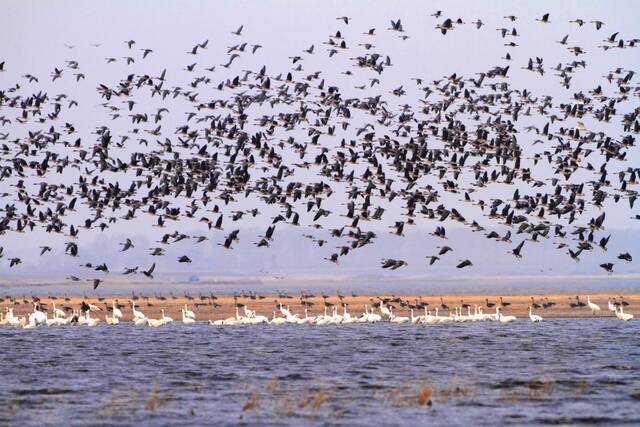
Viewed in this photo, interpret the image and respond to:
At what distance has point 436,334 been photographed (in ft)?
216

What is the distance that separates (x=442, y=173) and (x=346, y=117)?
5.26 m

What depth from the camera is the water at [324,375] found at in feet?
122

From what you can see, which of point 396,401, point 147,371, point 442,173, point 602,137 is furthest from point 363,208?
point 396,401

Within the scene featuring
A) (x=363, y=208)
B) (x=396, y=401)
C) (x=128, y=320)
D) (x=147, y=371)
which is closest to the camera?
(x=396, y=401)

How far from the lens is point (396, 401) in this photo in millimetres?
39344

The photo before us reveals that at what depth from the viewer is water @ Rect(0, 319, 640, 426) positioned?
122 ft

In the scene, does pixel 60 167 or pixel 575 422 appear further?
pixel 60 167

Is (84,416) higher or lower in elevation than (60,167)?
lower

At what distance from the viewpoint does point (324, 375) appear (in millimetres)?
47344

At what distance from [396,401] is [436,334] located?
26628 mm

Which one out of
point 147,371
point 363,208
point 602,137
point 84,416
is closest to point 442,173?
point 363,208

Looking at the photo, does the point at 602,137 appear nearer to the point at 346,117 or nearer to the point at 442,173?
the point at 442,173

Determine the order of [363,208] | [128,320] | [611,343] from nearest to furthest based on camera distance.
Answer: [611,343] → [363,208] → [128,320]

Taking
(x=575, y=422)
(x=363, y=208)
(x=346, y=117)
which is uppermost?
(x=346, y=117)
